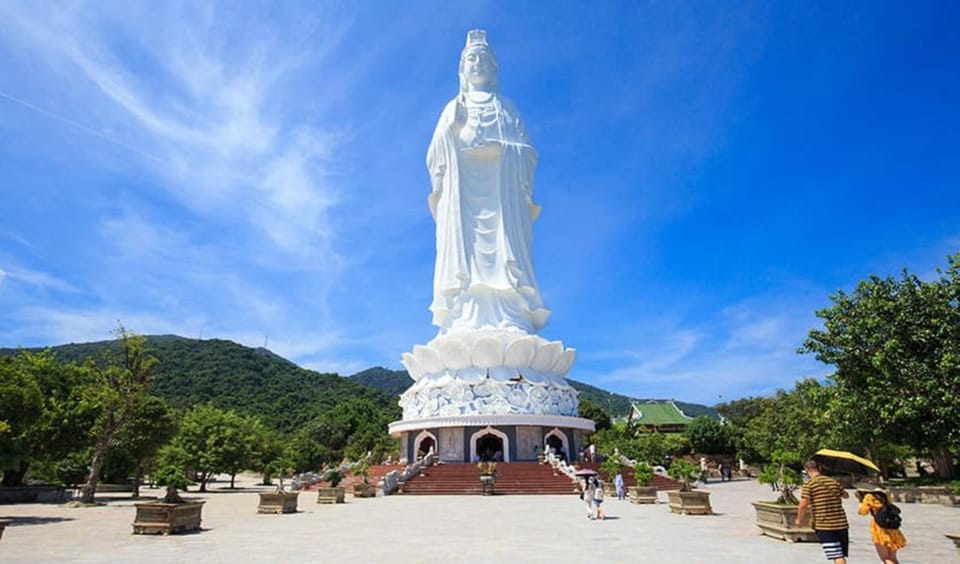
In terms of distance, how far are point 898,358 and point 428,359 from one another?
2089cm

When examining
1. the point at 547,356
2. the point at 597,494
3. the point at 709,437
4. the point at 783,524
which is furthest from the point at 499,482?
the point at 709,437

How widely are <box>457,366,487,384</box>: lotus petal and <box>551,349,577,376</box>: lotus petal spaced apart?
4.23 meters

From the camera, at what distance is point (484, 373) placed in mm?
31672

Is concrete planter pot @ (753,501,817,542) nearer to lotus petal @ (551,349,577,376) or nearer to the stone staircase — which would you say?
the stone staircase

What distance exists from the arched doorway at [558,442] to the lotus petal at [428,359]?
21.1 feet

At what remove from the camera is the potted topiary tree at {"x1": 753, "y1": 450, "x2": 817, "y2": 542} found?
10.1 metres

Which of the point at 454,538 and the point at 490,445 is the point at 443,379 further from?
the point at 454,538

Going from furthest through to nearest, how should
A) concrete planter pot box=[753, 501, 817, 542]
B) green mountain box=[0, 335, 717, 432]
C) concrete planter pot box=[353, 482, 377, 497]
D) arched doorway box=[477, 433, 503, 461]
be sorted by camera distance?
green mountain box=[0, 335, 717, 432] → arched doorway box=[477, 433, 503, 461] → concrete planter pot box=[353, 482, 377, 497] → concrete planter pot box=[753, 501, 817, 542]

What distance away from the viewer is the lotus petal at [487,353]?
31578 millimetres

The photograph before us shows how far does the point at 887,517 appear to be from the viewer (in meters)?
6.43

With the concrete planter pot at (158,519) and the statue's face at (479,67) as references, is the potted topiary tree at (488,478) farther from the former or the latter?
the statue's face at (479,67)

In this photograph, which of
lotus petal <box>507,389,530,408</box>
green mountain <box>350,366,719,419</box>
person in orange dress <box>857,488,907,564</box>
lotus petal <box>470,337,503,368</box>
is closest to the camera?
person in orange dress <box>857,488,907,564</box>

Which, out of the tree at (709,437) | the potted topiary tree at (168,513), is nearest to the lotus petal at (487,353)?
the potted topiary tree at (168,513)

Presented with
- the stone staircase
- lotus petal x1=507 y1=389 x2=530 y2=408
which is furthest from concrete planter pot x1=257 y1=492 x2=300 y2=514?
lotus petal x1=507 y1=389 x2=530 y2=408
